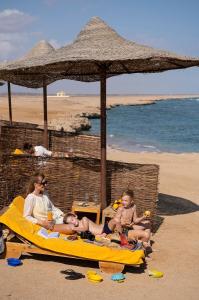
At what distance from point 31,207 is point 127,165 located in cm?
173

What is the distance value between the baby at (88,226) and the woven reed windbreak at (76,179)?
2.70 feet

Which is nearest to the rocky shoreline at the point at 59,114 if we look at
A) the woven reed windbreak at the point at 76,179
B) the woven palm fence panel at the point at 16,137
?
the woven palm fence panel at the point at 16,137

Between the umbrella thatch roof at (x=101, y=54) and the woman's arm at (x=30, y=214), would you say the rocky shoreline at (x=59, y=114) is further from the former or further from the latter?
the woman's arm at (x=30, y=214)

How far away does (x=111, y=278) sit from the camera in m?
5.37

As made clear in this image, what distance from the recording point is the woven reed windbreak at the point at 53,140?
10672mm

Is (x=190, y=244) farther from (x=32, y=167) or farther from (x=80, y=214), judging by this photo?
(x=32, y=167)

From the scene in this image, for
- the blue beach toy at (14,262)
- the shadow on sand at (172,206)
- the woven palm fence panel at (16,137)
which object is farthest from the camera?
the woven palm fence panel at (16,137)

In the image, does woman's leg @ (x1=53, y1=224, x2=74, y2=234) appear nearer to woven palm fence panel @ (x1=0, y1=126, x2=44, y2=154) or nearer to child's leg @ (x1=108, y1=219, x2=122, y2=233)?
child's leg @ (x1=108, y1=219, x2=122, y2=233)

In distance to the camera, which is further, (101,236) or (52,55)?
(52,55)

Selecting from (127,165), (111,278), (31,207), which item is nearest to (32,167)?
(31,207)

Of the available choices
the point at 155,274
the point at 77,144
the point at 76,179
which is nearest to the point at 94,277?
the point at 155,274

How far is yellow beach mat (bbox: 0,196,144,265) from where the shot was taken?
218 inches

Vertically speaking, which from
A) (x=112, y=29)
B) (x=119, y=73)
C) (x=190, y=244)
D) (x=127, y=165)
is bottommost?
(x=190, y=244)

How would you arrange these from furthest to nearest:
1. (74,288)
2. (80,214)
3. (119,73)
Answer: (119,73) → (80,214) → (74,288)
